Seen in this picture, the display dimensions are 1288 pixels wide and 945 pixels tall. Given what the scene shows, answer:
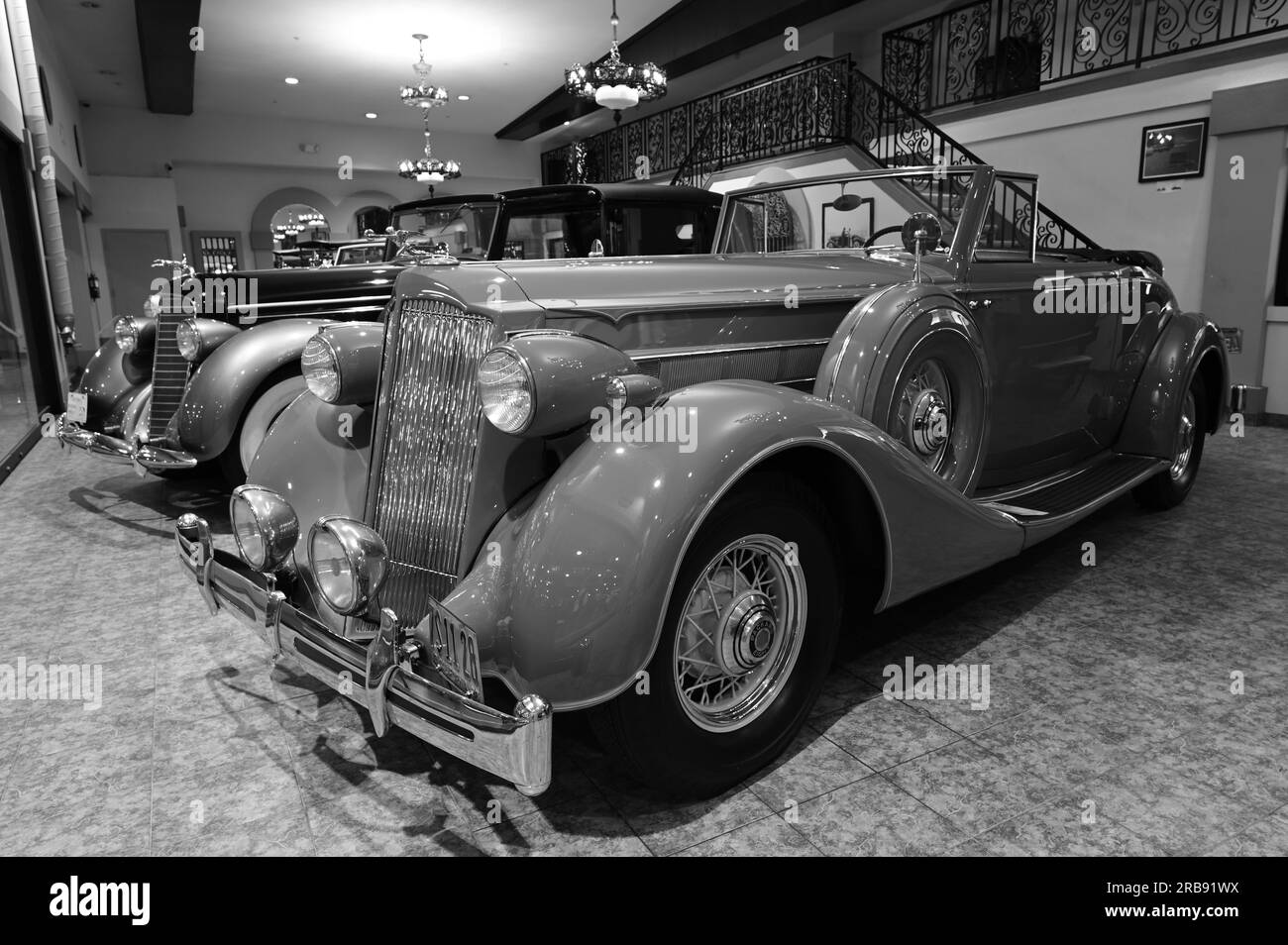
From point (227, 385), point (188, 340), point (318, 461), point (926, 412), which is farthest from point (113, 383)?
point (926, 412)

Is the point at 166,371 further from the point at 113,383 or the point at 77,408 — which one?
the point at 113,383

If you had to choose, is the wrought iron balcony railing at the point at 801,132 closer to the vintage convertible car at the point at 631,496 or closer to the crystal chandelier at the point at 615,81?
the crystal chandelier at the point at 615,81

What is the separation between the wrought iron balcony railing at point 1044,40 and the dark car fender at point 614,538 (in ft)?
25.8

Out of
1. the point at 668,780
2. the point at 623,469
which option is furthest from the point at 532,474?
the point at 668,780

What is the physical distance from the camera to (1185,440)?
4.20 metres

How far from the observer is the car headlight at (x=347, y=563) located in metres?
1.82

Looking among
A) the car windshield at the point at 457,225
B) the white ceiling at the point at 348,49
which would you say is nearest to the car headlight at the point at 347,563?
the car windshield at the point at 457,225

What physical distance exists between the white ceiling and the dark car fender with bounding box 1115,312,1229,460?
9.35 m

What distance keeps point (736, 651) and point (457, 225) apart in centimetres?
588

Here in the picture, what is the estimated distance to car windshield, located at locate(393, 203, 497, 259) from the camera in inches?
260

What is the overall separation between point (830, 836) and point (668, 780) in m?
0.38

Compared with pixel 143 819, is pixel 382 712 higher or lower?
higher

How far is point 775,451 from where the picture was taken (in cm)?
187

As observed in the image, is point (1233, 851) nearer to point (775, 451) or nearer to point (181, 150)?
point (775, 451)
